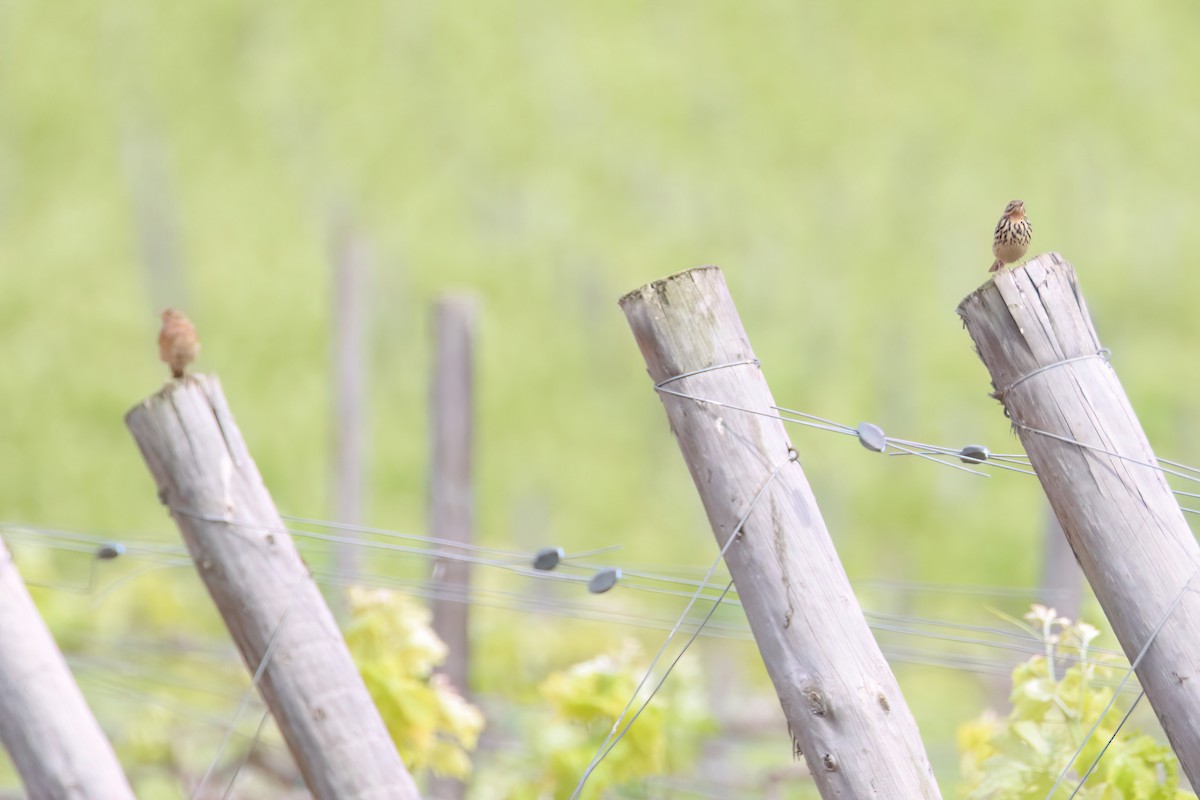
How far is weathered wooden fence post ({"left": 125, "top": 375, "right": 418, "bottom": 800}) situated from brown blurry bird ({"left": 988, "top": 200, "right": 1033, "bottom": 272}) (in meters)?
0.93

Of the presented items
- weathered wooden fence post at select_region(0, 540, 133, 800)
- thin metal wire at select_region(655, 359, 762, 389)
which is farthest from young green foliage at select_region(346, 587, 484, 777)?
thin metal wire at select_region(655, 359, 762, 389)

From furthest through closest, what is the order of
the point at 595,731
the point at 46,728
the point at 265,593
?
the point at 595,731 → the point at 46,728 → the point at 265,593

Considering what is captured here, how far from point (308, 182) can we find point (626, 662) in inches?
281

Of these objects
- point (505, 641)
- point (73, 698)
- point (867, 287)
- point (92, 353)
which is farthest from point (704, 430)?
point (867, 287)

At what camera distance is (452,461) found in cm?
332

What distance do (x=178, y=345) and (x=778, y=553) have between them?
0.98 meters

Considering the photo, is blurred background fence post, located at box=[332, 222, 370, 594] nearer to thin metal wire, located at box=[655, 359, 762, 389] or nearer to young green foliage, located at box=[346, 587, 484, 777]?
young green foliage, located at box=[346, 587, 484, 777]

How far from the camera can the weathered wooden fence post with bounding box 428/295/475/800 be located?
3254 millimetres

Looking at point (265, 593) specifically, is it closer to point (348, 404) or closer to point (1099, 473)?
point (1099, 473)

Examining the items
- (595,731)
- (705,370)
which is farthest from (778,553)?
(595,731)

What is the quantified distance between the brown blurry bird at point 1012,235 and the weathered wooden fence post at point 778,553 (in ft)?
0.97

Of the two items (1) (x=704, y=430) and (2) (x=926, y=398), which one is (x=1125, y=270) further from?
(1) (x=704, y=430)

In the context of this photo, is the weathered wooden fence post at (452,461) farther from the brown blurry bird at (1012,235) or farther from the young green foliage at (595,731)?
the brown blurry bird at (1012,235)

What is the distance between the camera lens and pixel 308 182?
29.0 feet
